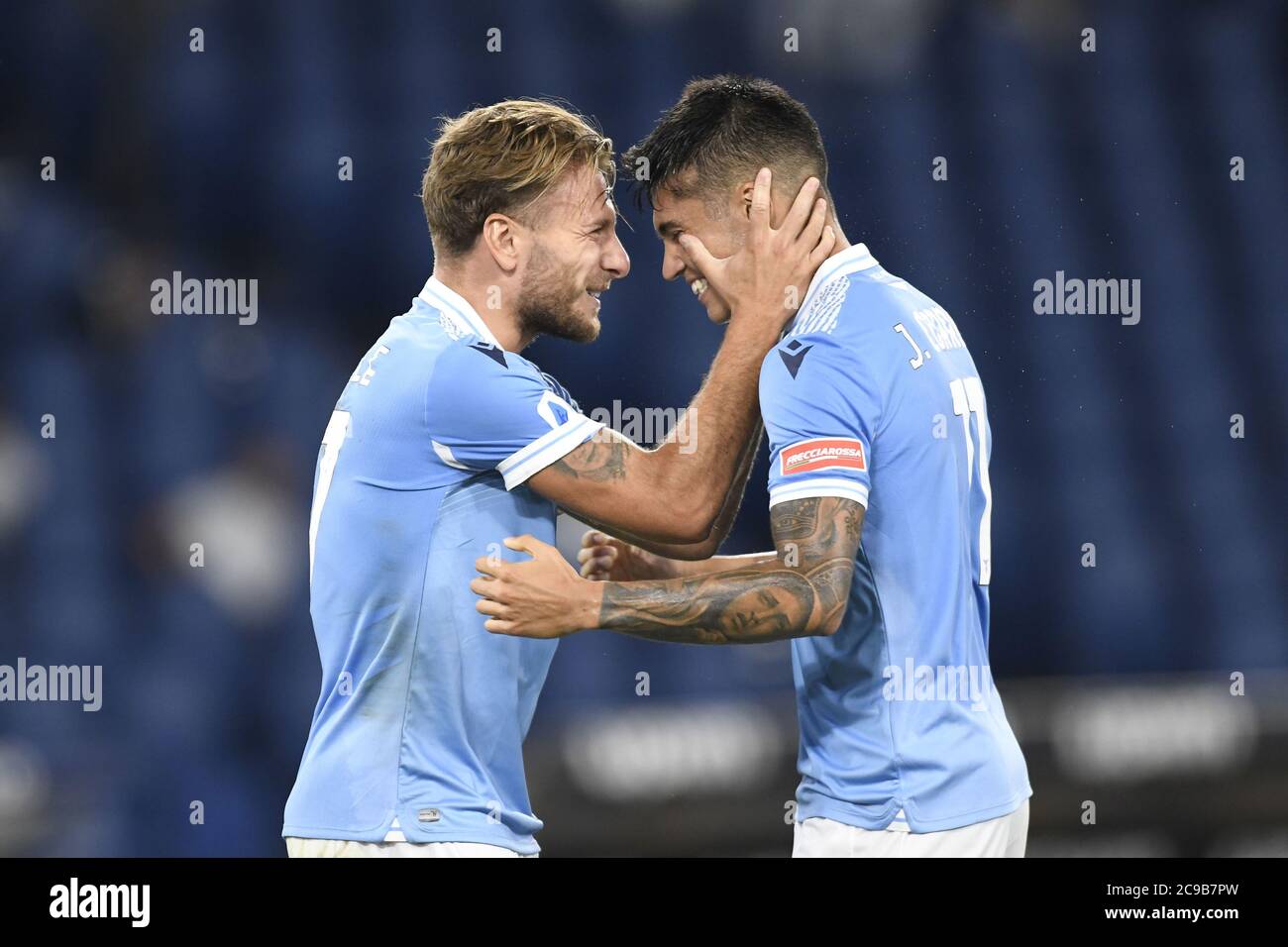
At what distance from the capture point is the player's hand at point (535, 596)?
255 cm

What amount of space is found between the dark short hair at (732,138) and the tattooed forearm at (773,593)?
2.46ft

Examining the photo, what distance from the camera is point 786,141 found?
2.86 m

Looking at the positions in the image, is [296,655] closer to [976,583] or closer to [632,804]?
[632,804]

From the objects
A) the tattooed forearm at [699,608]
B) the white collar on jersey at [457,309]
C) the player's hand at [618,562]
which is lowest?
the tattooed forearm at [699,608]

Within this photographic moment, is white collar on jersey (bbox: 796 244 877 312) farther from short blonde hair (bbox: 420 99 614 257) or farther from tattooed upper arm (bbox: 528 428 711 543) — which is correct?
short blonde hair (bbox: 420 99 614 257)

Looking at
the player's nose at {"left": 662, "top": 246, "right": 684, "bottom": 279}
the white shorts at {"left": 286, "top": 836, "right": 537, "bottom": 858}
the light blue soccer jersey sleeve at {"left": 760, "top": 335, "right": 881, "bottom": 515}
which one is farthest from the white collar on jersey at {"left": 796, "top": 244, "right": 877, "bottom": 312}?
the white shorts at {"left": 286, "top": 836, "right": 537, "bottom": 858}

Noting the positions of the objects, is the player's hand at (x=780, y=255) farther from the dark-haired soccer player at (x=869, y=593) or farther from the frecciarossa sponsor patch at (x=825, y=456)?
the frecciarossa sponsor patch at (x=825, y=456)

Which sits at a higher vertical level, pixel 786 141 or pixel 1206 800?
pixel 786 141

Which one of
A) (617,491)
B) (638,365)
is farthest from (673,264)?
(638,365)

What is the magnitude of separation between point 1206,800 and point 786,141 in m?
3.41

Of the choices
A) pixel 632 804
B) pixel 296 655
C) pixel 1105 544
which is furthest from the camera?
pixel 1105 544

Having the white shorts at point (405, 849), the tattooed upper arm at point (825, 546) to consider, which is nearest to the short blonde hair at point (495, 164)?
the tattooed upper arm at point (825, 546)

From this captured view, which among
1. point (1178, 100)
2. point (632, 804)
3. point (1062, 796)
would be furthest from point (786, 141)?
point (1178, 100)

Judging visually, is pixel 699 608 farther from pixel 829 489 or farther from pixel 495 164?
pixel 495 164
